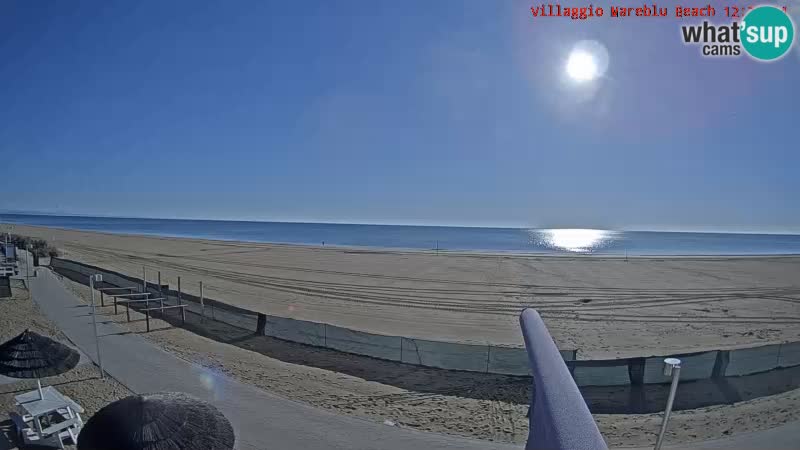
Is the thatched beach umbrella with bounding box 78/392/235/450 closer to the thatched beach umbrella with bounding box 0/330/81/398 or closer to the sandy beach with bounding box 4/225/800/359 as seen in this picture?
the thatched beach umbrella with bounding box 0/330/81/398

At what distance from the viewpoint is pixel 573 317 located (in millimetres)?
16984

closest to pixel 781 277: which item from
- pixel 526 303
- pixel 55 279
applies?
pixel 526 303

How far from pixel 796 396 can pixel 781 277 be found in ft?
108

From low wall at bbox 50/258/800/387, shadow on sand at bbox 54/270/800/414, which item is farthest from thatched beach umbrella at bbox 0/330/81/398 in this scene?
low wall at bbox 50/258/800/387

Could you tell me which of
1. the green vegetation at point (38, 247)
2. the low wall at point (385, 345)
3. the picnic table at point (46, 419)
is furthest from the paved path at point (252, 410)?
the green vegetation at point (38, 247)

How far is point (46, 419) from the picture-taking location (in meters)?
6.82

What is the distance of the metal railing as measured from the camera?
185cm

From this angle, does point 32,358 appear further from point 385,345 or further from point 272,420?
point 385,345

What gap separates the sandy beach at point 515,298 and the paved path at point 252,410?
629 centimetres

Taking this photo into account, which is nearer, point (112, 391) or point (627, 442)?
point (627, 442)

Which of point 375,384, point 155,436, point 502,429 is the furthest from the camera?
point 375,384

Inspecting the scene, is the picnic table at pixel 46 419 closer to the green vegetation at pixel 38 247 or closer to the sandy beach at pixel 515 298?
the sandy beach at pixel 515 298

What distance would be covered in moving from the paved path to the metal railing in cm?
502

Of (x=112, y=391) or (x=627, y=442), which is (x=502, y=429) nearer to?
(x=627, y=442)
